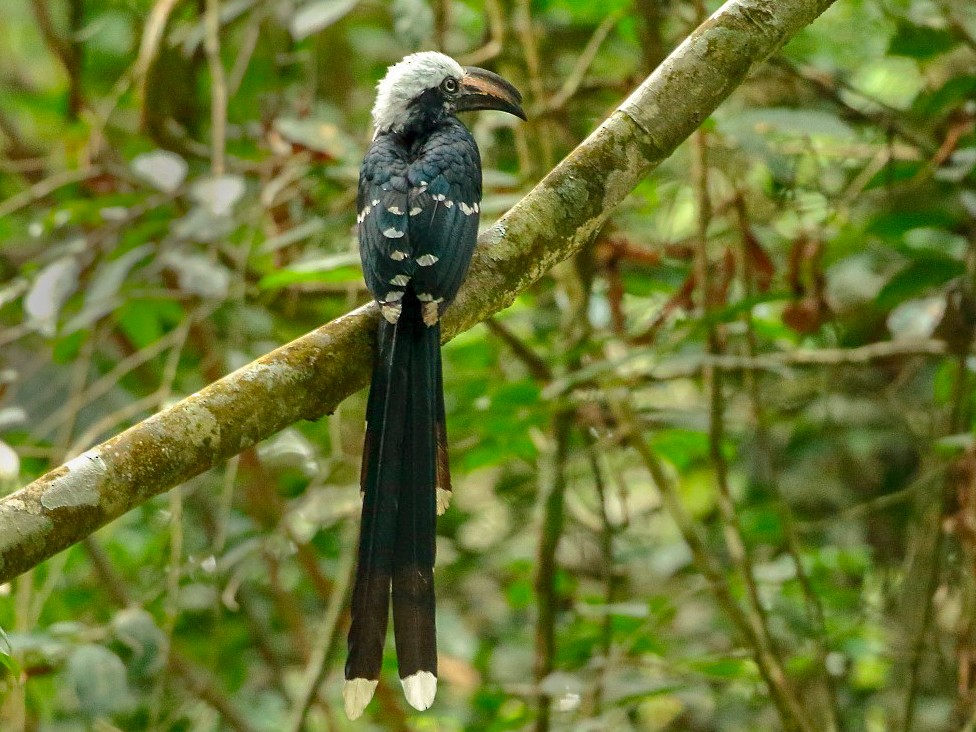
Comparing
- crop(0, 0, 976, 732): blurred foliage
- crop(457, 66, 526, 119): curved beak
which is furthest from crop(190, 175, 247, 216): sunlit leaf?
crop(457, 66, 526, 119): curved beak

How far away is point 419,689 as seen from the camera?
213 centimetres

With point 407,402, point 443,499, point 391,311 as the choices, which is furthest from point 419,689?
point 391,311

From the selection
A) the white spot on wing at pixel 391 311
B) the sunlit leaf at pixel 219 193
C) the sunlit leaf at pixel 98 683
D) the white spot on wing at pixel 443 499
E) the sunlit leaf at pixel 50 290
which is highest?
the sunlit leaf at pixel 219 193

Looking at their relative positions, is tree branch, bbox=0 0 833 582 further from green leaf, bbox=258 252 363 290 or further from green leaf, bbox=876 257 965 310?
green leaf, bbox=876 257 965 310

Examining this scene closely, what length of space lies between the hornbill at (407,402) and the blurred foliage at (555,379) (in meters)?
0.39

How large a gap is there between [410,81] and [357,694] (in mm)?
1821

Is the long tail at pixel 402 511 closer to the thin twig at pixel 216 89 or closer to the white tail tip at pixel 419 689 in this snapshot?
the white tail tip at pixel 419 689

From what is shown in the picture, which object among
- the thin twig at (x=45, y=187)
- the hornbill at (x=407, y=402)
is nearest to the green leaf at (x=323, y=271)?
the hornbill at (x=407, y=402)

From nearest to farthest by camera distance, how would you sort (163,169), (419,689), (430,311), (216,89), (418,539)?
(419,689) < (418,539) < (430,311) < (163,169) < (216,89)

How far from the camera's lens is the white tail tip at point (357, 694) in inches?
83.5

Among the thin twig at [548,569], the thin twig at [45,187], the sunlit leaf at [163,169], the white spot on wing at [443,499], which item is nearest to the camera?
the white spot on wing at [443,499]

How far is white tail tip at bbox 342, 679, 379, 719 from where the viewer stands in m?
2.12

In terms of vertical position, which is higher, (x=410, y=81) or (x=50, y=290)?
(x=410, y=81)

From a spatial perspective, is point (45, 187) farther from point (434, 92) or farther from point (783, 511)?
point (783, 511)
